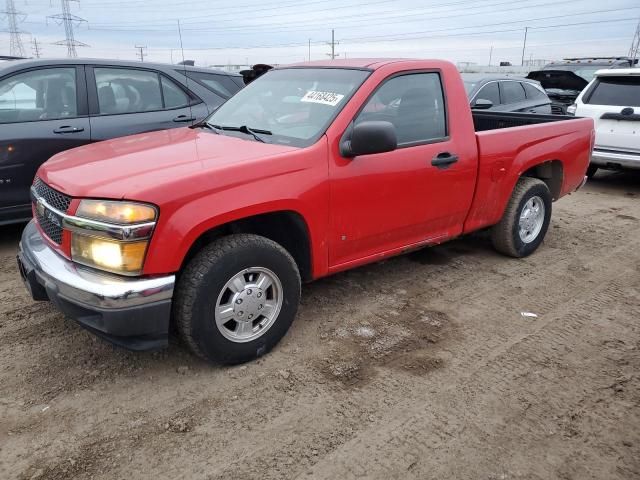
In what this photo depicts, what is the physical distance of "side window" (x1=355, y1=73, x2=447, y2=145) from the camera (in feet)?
11.6

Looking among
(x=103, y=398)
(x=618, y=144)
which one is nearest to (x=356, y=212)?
(x=103, y=398)

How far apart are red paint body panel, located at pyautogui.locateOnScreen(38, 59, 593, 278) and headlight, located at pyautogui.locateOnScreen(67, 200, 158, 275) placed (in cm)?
5

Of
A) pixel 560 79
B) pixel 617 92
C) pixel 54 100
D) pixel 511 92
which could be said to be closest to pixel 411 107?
pixel 54 100

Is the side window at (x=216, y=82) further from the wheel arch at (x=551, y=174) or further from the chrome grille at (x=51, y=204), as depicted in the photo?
the wheel arch at (x=551, y=174)

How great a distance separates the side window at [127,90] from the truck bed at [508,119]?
345 centimetres

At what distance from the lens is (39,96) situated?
4883 mm

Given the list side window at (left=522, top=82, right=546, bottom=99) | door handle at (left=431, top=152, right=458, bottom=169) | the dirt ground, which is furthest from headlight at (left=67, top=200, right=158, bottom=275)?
side window at (left=522, top=82, right=546, bottom=99)

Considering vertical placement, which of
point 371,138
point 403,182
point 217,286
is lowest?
point 217,286

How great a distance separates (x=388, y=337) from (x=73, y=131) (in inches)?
142

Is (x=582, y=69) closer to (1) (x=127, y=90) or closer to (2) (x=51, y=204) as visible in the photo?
(1) (x=127, y=90)

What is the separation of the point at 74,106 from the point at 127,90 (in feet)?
1.96

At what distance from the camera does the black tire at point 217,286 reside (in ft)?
9.00

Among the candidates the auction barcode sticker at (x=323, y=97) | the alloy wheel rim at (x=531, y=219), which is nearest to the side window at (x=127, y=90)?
the auction barcode sticker at (x=323, y=97)

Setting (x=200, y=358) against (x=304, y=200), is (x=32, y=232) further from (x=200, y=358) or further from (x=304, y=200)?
(x=304, y=200)
